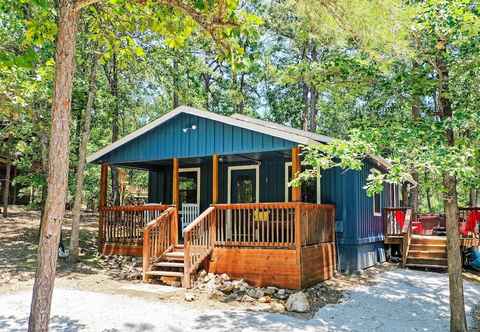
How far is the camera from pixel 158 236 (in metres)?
10.2

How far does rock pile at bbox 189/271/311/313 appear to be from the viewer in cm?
761

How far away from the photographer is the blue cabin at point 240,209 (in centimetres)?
905

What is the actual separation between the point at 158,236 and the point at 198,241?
3.98ft

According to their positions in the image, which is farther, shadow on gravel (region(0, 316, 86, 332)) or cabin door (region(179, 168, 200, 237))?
cabin door (region(179, 168, 200, 237))

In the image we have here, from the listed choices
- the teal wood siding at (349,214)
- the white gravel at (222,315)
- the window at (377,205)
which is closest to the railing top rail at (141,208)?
the white gravel at (222,315)

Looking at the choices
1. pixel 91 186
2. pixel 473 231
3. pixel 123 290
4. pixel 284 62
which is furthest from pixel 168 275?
pixel 284 62

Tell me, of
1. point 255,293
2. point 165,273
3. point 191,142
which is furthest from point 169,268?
point 191,142

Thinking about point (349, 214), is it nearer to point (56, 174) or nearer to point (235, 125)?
point (235, 125)

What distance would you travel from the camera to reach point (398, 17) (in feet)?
19.2

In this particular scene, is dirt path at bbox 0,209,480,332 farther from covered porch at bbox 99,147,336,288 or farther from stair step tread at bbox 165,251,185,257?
stair step tread at bbox 165,251,185,257

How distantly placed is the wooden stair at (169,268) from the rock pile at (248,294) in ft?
1.62

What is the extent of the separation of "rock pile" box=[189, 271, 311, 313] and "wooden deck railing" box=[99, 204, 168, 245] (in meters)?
2.80

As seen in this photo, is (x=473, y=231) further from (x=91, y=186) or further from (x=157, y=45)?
(x=91, y=186)

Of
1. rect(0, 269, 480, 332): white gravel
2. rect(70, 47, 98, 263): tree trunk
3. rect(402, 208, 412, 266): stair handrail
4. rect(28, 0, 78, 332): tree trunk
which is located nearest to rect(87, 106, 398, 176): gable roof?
rect(70, 47, 98, 263): tree trunk
